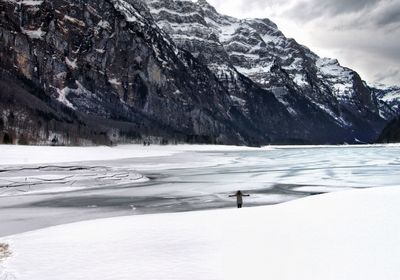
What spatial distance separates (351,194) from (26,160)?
50.6m

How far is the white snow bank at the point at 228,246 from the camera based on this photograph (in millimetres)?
12898

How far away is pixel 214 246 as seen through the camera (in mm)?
15547

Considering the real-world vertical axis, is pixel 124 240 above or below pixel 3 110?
below

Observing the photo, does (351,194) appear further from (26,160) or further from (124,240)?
(26,160)

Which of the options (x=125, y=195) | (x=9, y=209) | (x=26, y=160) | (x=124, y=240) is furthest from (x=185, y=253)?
(x=26, y=160)

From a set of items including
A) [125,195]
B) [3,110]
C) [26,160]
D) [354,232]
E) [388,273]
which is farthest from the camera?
[3,110]

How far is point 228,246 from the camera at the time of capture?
15.5 m

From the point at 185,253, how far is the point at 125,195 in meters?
21.0

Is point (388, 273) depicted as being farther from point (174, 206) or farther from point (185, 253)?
point (174, 206)

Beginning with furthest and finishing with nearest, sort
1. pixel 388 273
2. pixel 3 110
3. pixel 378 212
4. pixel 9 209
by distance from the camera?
pixel 3 110, pixel 9 209, pixel 378 212, pixel 388 273

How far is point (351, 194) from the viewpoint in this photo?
24141 mm

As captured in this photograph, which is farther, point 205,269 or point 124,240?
point 124,240

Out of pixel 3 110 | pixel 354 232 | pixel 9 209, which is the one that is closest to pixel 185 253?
pixel 354 232

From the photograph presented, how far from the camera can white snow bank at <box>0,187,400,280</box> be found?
1290 cm
